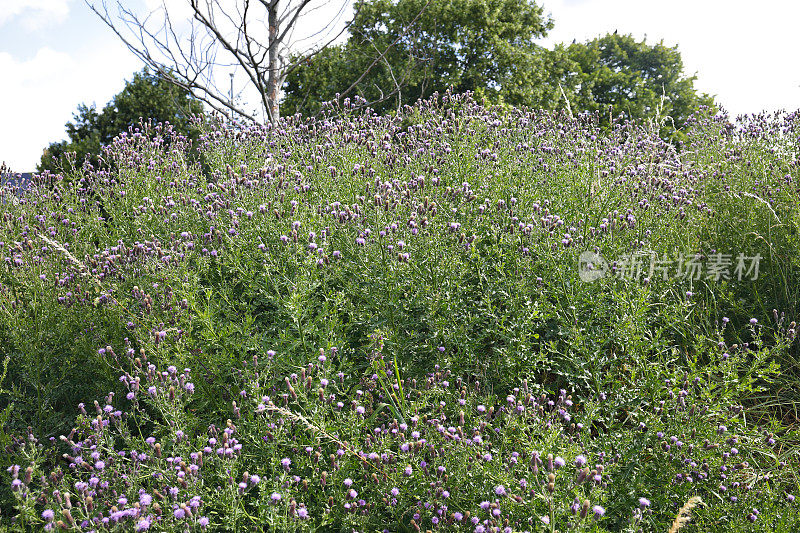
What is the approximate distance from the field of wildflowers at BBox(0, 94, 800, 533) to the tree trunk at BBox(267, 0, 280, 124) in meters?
3.97

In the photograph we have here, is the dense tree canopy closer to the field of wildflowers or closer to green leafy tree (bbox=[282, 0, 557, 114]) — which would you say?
green leafy tree (bbox=[282, 0, 557, 114])

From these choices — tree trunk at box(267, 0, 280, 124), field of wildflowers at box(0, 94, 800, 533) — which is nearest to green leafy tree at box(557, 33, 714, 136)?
tree trunk at box(267, 0, 280, 124)

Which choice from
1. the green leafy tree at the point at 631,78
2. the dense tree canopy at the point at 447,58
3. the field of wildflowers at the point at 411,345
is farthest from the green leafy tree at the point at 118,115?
the green leafy tree at the point at 631,78

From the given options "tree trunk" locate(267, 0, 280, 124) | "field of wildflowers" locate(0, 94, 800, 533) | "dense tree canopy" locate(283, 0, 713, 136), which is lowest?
"field of wildflowers" locate(0, 94, 800, 533)

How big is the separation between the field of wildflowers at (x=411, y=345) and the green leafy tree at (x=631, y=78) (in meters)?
18.2

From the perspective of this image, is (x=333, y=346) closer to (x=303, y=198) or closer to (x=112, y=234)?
(x=303, y=198)

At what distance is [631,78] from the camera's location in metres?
25.0

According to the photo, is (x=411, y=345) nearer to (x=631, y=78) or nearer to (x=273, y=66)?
(x=273, y=66)

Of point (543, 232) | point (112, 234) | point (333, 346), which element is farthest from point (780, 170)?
point (112, 234)

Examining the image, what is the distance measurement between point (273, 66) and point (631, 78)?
2073 centimetres

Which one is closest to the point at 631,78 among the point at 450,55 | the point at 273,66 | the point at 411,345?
the point at 450,55

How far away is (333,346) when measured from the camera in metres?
3.11

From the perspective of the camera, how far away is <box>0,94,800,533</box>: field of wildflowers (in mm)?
2596

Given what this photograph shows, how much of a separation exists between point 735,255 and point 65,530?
5226 mm
